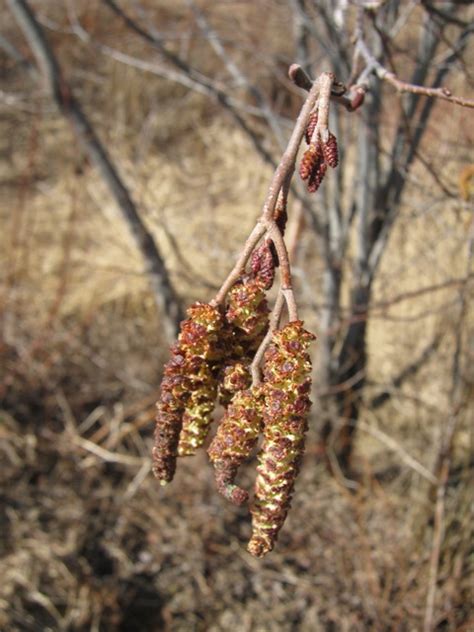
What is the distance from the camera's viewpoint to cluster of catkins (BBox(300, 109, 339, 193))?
0.65 meters

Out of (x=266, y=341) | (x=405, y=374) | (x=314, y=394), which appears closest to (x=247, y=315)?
(x=266, y=341)

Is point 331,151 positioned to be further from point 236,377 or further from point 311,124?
point 236,377

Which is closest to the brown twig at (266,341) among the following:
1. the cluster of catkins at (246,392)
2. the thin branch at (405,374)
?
the cluster of catkins at (246,392)

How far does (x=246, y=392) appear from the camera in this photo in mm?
709

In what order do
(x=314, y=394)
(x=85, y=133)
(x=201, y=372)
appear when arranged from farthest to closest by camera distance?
1. (x=314, y=394)
2. (x=85, y=133)
3. (x=201, y=372)

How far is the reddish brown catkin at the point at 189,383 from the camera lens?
2.35 feet

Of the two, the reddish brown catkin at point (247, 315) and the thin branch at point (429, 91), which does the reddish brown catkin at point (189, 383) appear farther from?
the thin branch at point (429, 91)

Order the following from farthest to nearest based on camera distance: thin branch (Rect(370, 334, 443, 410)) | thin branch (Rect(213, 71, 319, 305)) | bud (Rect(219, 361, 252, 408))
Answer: thin branch (Rect(370, 334, 443, 410)), bud (Rect(219, 361, 252, 408)), thin branch (Rect(213, 71, 319, 305))

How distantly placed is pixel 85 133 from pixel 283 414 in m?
2.26

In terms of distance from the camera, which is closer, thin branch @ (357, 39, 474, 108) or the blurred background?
thin branch @ (357, 39, 474, 108)

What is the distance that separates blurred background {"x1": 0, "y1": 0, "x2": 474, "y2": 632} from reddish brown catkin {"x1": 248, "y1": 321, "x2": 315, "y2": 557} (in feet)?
2.94

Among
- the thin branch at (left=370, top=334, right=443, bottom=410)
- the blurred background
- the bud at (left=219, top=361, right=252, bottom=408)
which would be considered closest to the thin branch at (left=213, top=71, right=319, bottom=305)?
the bud at (left=219, top=361, right=252, bottom=408)

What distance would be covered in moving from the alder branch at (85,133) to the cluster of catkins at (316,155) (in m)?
2.13

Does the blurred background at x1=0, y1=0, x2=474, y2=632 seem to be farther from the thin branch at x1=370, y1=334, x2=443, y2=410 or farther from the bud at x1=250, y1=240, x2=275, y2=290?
the bud at x1=250, y1=240, x2=275, y2=290
